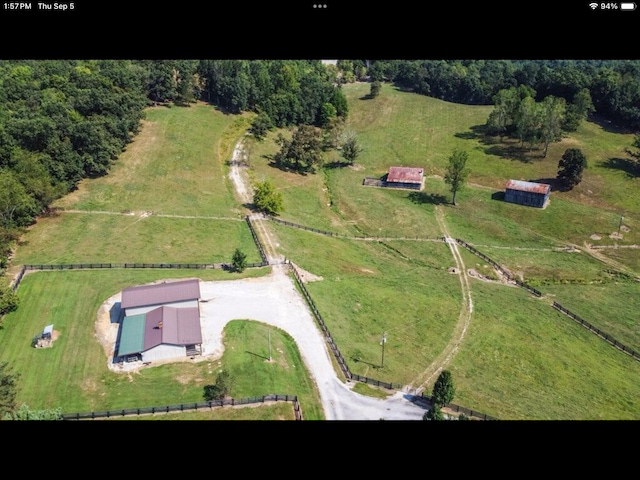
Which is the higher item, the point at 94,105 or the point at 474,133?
the point at 94,105

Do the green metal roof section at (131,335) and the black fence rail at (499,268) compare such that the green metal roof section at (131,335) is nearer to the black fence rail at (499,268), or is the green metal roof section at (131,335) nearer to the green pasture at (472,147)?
the black fence rail at (499,268)

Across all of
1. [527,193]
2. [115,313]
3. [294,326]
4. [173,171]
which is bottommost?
[294,326]

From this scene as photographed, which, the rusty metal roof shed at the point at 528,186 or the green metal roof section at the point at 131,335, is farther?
the rusty metal roof shed at the point at 528,186

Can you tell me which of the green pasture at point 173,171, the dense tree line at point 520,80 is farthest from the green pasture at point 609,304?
the dense tree line at point 520,80

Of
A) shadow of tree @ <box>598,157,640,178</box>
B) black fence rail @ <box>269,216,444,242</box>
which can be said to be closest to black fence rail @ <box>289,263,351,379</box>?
black fence rail @ <box>269,216,444,242</box>

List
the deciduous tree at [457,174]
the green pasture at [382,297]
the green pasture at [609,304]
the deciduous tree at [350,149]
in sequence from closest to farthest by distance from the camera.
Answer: the green pasture at [382,297] < the green pasture at [609,304] < the deciduous tree at [457,174] < the deciduous tree at [350,149]

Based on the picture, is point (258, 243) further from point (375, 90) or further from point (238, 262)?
point (375, 90)

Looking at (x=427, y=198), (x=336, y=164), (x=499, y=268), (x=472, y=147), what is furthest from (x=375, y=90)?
(x=499, y=268)

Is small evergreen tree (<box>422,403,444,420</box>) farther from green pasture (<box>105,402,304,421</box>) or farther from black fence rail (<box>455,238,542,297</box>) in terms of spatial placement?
Answer: black fence rail (<box>455,238,542,297</box>)
